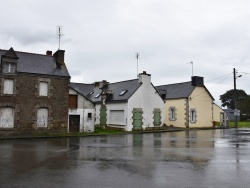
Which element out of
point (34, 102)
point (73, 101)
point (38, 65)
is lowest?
point (34, 102)

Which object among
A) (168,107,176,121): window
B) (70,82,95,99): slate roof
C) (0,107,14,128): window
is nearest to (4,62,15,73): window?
(0,107,14,128): window

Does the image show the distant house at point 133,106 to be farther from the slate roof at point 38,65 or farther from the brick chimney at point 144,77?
the slate roof at point 38,65

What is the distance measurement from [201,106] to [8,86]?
26478mm

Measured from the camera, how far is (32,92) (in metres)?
24.4

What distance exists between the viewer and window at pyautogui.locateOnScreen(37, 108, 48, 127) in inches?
969

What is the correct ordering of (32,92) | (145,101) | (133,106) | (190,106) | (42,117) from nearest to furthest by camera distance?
1. (32,92)
2. (42,117)
3. (133,106)
4. (145,101)
5. (190,106)

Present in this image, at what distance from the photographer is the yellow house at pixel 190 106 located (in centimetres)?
3675

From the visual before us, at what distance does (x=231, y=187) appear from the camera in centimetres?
671

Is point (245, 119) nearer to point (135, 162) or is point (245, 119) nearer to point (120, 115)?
point (120, 115)

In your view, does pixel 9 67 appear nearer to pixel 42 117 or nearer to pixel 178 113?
pixel 42 117

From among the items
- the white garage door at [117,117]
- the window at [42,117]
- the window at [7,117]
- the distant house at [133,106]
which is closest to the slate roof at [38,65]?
the window at [42,117]

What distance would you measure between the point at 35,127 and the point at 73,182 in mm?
18422

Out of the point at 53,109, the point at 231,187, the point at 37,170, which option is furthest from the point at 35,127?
the point at 231,187

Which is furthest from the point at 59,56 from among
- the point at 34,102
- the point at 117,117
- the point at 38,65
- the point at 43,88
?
the point at 117,117
